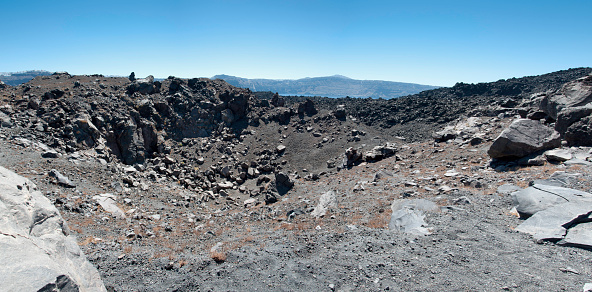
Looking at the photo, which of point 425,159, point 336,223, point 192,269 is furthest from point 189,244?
point 425,159

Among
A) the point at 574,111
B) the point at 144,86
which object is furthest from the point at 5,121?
the point at 574,111

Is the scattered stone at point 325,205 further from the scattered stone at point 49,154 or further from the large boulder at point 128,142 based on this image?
the large boulder at point 128,142

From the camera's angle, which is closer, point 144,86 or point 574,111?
point 574,111

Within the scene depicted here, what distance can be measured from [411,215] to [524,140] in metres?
7.86

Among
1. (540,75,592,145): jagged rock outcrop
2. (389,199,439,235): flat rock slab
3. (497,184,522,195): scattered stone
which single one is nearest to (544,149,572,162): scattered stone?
(540,75,592,145): jagged rock outcrop

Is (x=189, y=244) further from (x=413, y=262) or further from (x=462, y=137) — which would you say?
(x=462, y=137)

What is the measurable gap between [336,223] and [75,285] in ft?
24.9

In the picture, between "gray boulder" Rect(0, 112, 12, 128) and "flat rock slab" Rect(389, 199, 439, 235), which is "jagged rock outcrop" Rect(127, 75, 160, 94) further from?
"flat rock slab" Rect(389, 199, 439, 235)

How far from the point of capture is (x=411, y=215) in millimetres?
8859

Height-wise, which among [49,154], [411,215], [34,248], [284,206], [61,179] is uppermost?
[34,248]

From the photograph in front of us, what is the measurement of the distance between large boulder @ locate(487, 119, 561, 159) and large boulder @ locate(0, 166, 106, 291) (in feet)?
51.5

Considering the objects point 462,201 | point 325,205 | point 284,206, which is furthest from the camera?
point 284,206

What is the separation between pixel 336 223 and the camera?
379 inches

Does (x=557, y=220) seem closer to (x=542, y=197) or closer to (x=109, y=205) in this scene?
(x=542, y=197)
